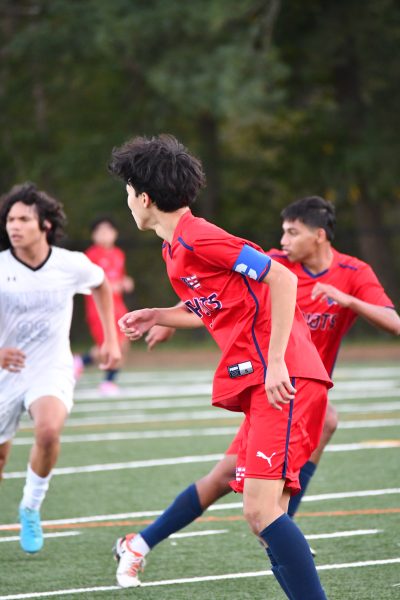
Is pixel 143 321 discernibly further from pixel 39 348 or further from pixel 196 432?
pixel 196 432

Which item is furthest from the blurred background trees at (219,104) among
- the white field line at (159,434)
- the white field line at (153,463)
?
the white field line at (153,463)

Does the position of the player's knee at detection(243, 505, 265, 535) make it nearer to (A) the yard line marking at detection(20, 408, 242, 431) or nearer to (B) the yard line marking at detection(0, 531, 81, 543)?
(B) the yard line marking at detection(0, 531, 81, 543)

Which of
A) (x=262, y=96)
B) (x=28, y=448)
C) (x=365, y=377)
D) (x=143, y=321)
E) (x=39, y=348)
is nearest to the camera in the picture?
(x=143, y=321)

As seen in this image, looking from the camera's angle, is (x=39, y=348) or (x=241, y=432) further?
(x=39, y=348)

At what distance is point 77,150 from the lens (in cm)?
2620

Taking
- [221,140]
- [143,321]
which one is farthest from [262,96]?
[143,321]

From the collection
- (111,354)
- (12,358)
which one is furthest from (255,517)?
(111,354)

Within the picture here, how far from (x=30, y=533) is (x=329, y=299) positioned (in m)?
2.09

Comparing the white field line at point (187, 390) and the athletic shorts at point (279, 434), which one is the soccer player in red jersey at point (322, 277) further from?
the white field line at point (187, 390)

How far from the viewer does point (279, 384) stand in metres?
4.38

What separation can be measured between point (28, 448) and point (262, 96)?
11.7 metres

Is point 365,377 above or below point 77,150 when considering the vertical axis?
below

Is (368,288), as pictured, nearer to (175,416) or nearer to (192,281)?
(192,281)

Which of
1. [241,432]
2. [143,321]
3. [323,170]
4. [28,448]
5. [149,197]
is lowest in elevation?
[28,448]
